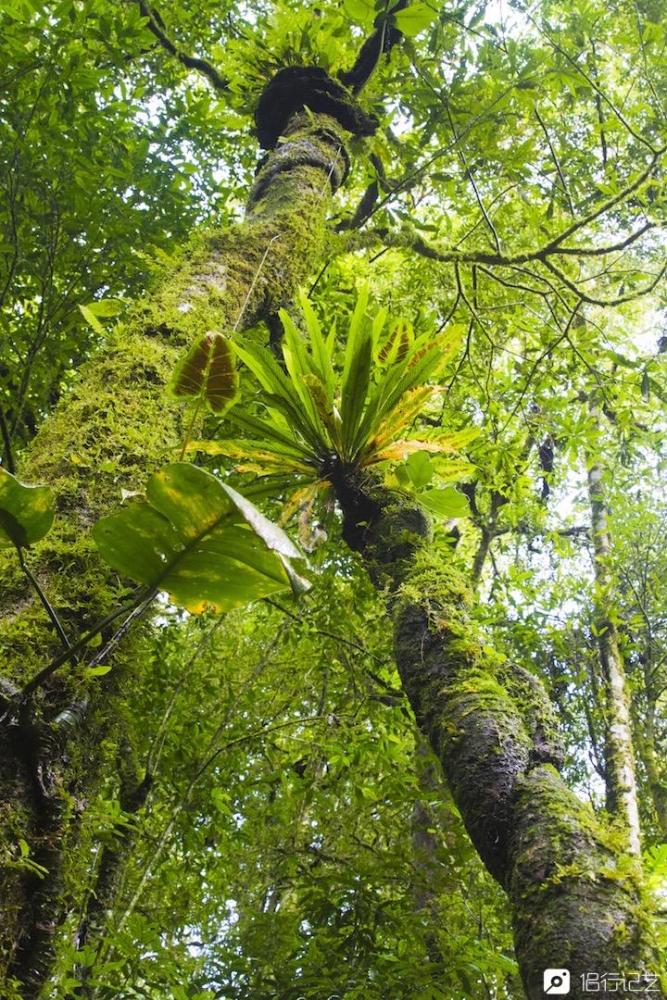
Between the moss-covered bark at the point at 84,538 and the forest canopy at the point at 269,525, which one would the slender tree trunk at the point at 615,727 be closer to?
the forest canopy at the point at 269,525

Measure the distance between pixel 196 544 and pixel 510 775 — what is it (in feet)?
2.63

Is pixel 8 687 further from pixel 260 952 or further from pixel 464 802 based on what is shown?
pixel 260 952

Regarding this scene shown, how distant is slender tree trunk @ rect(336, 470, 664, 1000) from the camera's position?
3.23 ft

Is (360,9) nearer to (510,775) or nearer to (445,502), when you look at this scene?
(445,502)

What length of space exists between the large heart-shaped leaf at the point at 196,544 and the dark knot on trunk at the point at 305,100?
2805 millimetres

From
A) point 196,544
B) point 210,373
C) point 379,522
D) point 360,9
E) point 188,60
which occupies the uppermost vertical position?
point 188,60

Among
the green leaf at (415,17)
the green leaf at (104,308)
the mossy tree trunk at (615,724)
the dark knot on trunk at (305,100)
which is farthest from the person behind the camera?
the mossy tree trunk at (615,724)

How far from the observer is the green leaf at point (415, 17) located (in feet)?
7.32

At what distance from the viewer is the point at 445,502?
230cm

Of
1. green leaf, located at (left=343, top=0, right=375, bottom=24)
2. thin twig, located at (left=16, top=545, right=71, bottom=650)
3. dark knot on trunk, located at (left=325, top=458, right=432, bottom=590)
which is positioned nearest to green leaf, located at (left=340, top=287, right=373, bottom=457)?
dark knot on trunk, located at (left=325, top=458, right=432, bottom=590)

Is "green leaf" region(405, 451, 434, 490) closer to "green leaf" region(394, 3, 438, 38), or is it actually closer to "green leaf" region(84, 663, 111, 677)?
"green leaf" region(84, 663, 111, 677)

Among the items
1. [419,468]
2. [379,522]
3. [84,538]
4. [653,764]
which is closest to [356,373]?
[419,468]

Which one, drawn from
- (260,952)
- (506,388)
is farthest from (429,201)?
(260,952)
